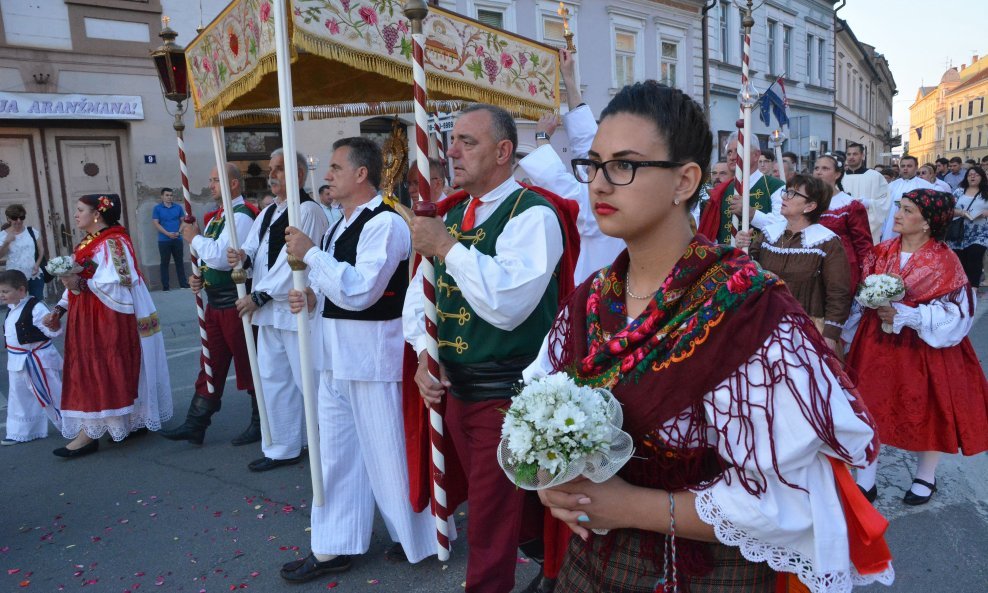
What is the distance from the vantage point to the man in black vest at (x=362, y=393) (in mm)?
3447

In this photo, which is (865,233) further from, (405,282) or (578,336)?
(578,336)

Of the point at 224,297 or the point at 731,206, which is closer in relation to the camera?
the point at 224,297

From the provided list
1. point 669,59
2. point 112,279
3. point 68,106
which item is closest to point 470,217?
point 112,279

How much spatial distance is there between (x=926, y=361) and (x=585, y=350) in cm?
321

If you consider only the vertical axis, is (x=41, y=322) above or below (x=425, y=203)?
below

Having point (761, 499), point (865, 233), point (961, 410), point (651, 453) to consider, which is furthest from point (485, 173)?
point (865, 233)

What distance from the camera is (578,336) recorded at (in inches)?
69.3

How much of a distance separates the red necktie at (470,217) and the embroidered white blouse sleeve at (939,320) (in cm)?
257

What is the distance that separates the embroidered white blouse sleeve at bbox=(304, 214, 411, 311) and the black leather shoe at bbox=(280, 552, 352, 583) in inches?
49.4

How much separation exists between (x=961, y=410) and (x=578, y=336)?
3283mm

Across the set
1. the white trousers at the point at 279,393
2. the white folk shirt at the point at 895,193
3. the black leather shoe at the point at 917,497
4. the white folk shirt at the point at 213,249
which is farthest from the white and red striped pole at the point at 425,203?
the white folk shirt at the point at 895,193

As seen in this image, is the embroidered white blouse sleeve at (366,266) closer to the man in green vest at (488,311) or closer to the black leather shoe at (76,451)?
the man in green vest at (488,311)

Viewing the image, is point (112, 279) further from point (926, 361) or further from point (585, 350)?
point (926, 361)

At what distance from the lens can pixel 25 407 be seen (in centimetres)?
562
